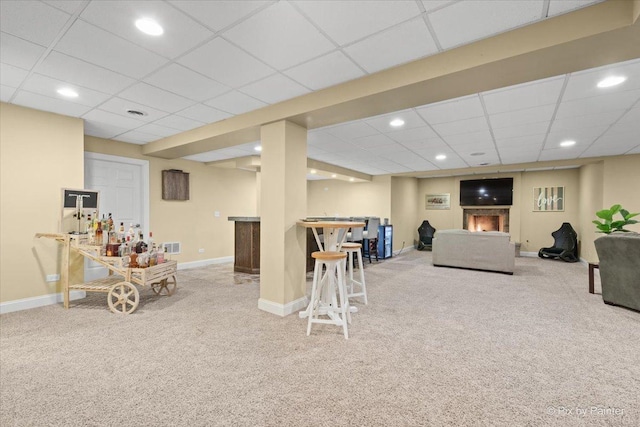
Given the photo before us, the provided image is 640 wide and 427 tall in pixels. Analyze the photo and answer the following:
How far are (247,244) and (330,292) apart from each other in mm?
2891

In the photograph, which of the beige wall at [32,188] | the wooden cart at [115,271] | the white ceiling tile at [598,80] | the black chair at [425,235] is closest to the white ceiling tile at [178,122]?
the beige wall at [32,188]

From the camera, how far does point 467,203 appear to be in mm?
8969

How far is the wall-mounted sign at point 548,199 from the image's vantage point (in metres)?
7.89

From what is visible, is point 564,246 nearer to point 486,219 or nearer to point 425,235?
point 486,219

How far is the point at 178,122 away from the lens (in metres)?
4.01

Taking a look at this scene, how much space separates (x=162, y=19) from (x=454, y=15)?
75.1 inches

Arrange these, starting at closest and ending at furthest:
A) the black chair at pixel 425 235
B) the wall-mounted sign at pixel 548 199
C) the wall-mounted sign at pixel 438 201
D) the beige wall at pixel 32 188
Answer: the beige wall at pixel 32 188, the wall-mounted sign at pixel 548 199, the black chair at pixel 425 235, the wall-mounted sign at pixel 438 201

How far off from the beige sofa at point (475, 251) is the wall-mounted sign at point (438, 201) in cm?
368

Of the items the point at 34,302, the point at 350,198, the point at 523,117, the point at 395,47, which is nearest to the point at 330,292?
the point at 395,47

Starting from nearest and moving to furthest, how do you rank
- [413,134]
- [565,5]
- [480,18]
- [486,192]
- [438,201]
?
[565,5], [480,18], [413,134], [486,192], [438,201]

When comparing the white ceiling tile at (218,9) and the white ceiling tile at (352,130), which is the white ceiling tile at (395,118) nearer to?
the white ceiling tile at (352,130)

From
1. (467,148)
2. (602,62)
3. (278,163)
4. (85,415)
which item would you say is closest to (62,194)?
(278,163)

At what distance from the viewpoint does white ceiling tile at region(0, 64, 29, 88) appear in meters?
2.56

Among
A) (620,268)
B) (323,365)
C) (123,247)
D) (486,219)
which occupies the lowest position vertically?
(323,365)
